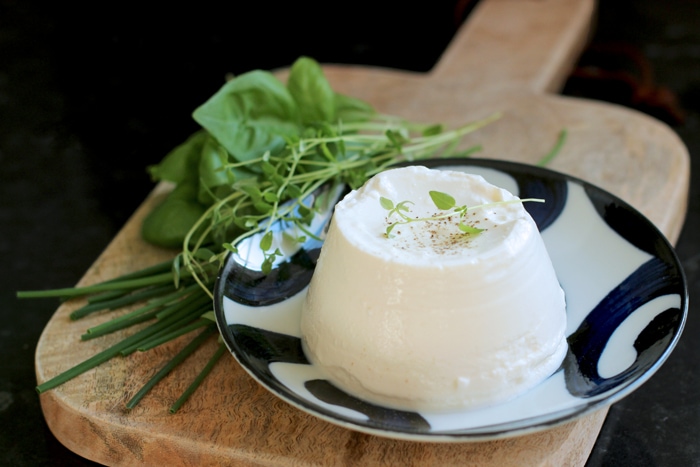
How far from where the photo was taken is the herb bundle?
149 cm

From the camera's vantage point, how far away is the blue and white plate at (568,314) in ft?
3.72

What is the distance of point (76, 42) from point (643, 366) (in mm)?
2698

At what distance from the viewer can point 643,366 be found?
1164 mm

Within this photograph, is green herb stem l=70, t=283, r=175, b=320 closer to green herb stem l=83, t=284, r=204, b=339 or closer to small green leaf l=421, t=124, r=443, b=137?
green herb stem l=83, t=284, r=204, b=339

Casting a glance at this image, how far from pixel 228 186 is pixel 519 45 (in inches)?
48.6

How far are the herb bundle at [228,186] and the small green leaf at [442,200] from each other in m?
0.33

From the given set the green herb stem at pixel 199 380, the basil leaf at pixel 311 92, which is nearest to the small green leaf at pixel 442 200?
the green herb stem at pixel 199 380

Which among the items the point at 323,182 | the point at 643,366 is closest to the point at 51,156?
the point at 323,182

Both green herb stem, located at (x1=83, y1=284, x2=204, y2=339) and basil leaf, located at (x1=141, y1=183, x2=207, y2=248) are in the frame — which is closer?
green herb stem, located at (x1=83, y1=284, x2=204, y2=339)

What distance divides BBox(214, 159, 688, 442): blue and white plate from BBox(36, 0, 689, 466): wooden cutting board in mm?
71

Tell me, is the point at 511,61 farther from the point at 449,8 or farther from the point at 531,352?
the point at 531,352

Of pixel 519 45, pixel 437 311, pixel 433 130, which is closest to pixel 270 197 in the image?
pixel 437 311

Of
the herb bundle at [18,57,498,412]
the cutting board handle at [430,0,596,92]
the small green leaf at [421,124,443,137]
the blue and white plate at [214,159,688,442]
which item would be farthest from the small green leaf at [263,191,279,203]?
the cutting board handle at [430,0,596,92]

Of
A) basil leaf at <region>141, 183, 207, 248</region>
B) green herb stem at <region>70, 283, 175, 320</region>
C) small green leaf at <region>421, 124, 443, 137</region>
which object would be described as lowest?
small green leaf at <region>421, 124, 443, 137</region>
